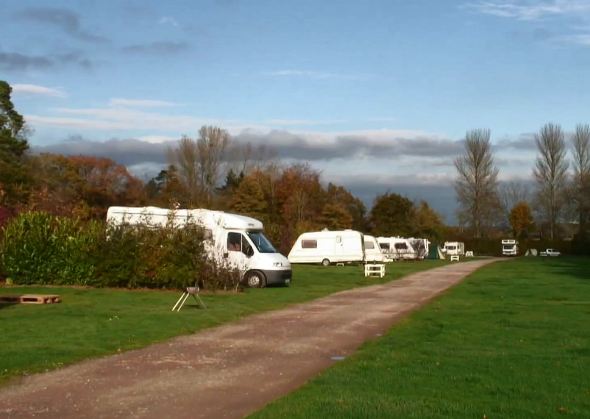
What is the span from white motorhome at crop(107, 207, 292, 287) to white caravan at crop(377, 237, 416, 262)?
38.6 m

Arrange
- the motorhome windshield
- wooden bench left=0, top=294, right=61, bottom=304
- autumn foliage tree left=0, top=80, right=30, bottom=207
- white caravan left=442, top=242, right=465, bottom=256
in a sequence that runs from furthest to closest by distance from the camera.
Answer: white caravan left=442, top=242, right=465, bottom=256, autumn foliage tree left=0, top=80, right=30, bottom=207, the motorhome windshield, wooden bench left=0, top=294, right=61, bottom=304

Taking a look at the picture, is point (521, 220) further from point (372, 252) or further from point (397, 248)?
point (372, 252)

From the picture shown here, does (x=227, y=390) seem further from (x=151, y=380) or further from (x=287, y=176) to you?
(x=287, y=176)

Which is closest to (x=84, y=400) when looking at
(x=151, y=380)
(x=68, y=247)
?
(x=151, y=380)

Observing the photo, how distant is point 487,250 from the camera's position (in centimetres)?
9481

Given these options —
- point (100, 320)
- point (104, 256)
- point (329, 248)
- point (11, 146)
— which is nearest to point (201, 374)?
point (100, 320)

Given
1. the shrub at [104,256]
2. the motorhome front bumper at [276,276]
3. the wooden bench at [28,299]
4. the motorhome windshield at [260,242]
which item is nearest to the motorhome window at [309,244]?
the motorhome windshield at [260,242]

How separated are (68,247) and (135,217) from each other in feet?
8.17

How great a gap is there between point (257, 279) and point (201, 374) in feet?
54.7

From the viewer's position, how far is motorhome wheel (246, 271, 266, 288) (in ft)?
85.9

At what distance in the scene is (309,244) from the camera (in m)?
50.4

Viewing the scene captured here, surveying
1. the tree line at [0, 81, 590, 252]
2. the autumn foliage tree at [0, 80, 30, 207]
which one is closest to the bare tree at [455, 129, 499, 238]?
the tree line at [0, 81, 590, 252]

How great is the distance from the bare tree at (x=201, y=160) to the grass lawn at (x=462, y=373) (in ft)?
198

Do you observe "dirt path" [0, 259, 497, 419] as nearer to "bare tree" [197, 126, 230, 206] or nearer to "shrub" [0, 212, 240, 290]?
"shrub" [0, 212, 240, 290]
